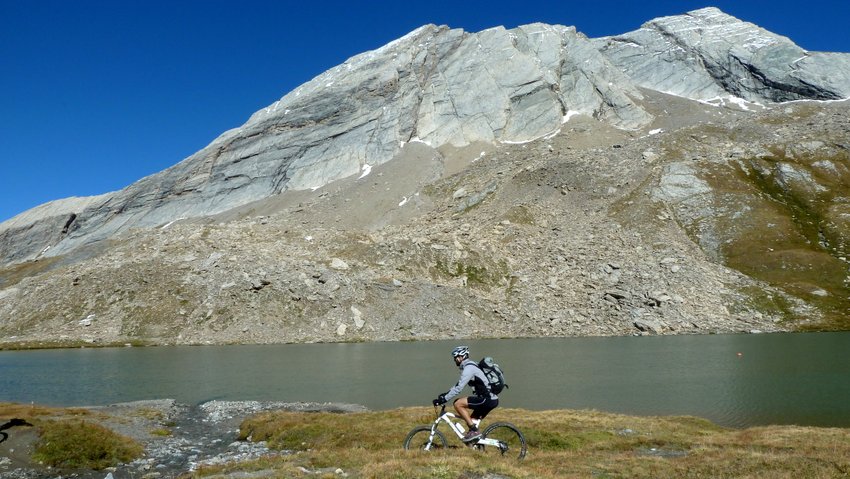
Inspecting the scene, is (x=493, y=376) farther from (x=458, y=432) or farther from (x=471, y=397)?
(x=458, y=432)

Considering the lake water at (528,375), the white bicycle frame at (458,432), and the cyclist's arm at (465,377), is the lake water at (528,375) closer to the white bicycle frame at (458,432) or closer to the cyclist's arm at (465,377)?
the white bicycle frame at (458,432)

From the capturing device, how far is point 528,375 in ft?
179

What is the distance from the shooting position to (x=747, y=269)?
115000 mm

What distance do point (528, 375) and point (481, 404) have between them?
38201 mm

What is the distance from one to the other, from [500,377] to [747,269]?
115847 millimetres

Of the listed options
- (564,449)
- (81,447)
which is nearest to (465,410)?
(564,449)

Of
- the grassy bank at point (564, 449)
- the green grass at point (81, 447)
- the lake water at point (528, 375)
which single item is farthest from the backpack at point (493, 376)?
the lake water at point (528, 375)

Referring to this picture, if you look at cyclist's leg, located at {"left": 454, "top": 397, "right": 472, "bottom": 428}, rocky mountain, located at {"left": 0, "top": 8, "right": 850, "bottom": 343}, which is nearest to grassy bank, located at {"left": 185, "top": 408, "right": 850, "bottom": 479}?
cyclist's leg, located at {"left": 454, "top": 397, "right": 472, "bottom": 428}

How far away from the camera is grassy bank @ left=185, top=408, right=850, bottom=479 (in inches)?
649

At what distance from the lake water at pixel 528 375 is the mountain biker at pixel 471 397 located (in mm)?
23876

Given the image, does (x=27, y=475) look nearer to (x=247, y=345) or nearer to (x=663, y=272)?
(x=247, y=345)

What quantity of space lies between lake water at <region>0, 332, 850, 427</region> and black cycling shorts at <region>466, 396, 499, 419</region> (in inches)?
944

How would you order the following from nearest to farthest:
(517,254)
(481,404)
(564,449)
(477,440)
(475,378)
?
(475,378) < (481,404) < (477,440) < (564,449) < (517,254)

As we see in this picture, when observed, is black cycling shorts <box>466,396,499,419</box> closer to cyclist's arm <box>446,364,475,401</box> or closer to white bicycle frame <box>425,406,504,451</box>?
white bicycle frame <box>425,406,504,451</box>
